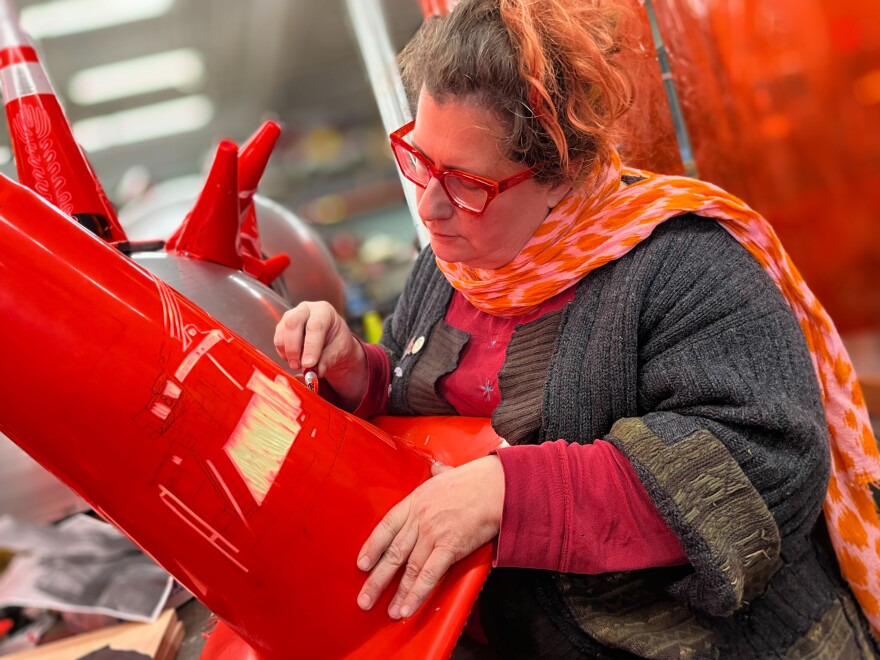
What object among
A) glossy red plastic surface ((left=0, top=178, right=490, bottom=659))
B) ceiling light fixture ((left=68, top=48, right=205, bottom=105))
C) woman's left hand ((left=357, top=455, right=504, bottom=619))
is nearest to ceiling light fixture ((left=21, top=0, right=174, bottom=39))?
ceiling light fixture ((left=68, top=48, right=205, bottom=105))

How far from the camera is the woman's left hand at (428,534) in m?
0.67

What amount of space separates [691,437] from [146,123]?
32.2 feet

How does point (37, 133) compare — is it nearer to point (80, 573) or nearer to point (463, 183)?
point (463, 183)

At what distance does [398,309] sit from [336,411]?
1.73ft

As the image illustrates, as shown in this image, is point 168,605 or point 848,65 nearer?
point 168,605

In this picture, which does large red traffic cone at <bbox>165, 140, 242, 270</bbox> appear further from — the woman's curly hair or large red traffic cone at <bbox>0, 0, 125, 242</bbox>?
the woman's curly hair

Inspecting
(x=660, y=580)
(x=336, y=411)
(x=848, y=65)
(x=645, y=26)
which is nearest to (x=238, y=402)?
(x=336, y=411)

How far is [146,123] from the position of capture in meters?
9.36

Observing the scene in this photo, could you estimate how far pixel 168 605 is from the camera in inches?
50.9

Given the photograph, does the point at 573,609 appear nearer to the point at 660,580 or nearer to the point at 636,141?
the point at 660,580

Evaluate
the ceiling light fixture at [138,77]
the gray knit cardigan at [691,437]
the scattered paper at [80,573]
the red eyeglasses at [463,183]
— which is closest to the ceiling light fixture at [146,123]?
the ceiling light fixture at [138,77]

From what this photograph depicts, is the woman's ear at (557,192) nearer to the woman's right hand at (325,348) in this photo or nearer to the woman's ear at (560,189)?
the woman's ear at (560,189)

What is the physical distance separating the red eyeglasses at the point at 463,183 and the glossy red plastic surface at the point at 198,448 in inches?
11.7

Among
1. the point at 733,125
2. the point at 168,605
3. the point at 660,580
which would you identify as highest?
the point at 733,125
